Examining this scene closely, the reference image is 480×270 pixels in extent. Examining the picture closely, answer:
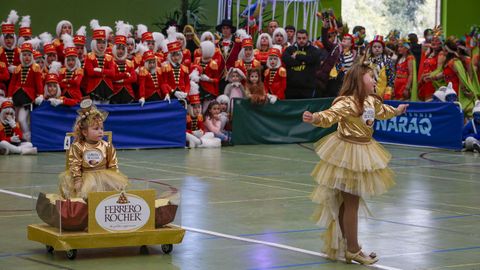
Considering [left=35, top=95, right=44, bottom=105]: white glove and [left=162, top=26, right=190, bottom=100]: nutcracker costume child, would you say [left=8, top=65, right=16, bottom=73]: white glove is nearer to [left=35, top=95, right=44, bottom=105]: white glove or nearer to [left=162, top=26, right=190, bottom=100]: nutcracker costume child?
[left=35, top=95, right=44, bottom=105]: white glove

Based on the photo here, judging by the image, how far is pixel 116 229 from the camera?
820 cm

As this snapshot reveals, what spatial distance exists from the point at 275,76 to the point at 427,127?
317 cm

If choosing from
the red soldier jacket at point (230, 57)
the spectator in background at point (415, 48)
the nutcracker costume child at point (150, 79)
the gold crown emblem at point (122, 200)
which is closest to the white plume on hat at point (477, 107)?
the red soldier jacket at point (230, 57)

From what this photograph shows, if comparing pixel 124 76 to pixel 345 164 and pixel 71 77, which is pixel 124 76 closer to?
pixel 71 77

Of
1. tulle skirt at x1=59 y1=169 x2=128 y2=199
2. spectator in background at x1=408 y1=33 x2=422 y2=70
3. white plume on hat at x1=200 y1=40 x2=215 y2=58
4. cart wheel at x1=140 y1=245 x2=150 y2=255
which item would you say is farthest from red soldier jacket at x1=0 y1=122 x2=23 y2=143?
spectator in background at x1=408 y1=33 x2=422 y2=70

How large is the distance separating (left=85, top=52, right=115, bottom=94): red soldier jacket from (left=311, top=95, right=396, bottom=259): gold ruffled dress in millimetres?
9741

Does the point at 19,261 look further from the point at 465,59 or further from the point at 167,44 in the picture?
the point at 465,59

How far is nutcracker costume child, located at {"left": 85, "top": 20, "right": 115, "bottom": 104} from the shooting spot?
688 inches

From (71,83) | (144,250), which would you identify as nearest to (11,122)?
(71,83)

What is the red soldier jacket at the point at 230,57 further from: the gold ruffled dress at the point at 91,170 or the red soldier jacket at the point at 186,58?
the gold ruffled dress at the point at 91,170

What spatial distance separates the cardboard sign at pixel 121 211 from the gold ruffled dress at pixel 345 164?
4.70 ft

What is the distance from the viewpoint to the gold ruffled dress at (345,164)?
8.06 metres

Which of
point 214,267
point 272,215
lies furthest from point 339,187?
point 272,215

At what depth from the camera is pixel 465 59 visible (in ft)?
64.8
